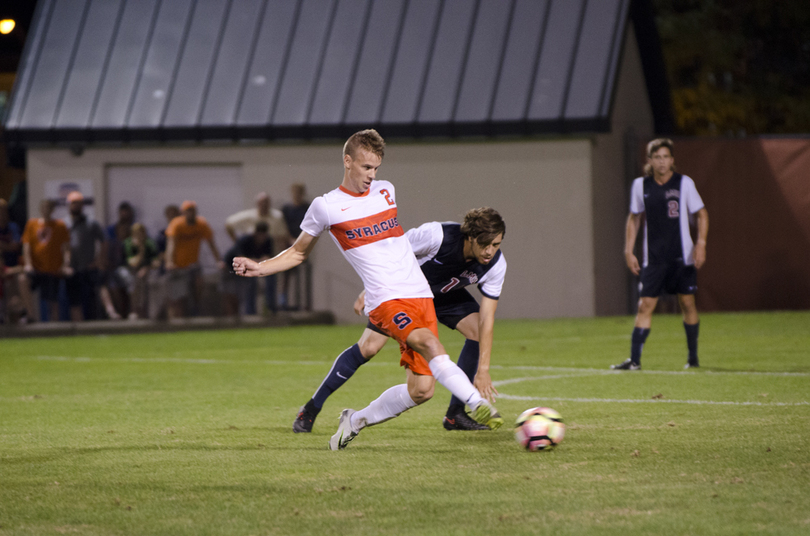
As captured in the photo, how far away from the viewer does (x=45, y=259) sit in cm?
1828

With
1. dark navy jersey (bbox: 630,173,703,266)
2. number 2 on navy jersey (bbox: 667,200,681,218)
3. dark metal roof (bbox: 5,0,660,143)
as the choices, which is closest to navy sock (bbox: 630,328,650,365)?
dark navy jersey (bbox: 630,173,703,266)

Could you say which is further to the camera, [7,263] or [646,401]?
[7,263]

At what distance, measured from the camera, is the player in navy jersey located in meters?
6.71

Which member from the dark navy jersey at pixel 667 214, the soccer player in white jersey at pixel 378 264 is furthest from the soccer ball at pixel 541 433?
the dark navy jersey at pixel 667 214

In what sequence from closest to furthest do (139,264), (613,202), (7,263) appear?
(7,263) < (139,264) < (613,202)

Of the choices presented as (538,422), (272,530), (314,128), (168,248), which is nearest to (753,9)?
(314,128)

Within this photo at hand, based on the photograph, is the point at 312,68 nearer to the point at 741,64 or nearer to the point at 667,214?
the point at 667,214

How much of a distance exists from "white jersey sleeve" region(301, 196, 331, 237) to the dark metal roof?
551 inches

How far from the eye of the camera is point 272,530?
4.61 meters

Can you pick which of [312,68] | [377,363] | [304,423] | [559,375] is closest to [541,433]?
[304,423]

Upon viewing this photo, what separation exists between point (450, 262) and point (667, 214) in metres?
4.61

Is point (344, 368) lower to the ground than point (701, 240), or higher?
lower

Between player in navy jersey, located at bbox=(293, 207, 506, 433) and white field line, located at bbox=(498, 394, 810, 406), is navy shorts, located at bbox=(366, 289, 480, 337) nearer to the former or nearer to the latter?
player in navy jersey, located at bbox=(293, 207, 506, 433)

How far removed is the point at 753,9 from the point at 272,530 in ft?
99.0
